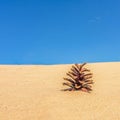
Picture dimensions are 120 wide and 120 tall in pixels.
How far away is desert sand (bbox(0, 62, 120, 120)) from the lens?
33.0ft

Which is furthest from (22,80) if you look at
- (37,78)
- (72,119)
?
(72,119)

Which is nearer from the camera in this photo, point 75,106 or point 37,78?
point 75,106

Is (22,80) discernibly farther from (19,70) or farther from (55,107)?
(55,107)

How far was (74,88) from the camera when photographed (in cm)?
1212

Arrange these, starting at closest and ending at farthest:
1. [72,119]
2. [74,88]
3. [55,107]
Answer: [72,119], [55,107], [74,88]

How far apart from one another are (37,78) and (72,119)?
3.93 m

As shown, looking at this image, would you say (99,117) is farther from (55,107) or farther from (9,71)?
(9,71)

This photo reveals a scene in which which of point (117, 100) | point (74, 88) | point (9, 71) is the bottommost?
point (117, 100)

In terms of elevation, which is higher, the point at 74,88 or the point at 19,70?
the point at 19,70

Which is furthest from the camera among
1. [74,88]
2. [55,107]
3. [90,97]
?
[74,88]

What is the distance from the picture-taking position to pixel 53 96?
1132cm

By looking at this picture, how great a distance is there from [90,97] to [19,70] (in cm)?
411

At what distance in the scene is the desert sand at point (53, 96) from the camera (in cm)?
1007

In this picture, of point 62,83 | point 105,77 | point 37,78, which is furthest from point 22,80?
point 105,77
